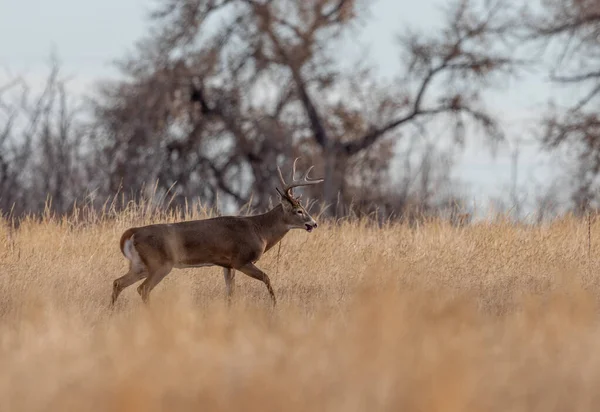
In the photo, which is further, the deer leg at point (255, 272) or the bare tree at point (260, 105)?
the bare tree at point (260, 105)

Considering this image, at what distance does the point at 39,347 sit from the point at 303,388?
65.7 inches

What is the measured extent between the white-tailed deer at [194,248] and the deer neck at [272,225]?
13 millimetres

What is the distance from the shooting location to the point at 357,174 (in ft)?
94.1

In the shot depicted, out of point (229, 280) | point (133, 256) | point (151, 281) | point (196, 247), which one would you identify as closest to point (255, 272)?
point (229, 280)

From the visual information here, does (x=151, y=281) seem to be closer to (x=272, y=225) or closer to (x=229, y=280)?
(x=229, y=280)

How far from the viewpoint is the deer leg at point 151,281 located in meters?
9.87

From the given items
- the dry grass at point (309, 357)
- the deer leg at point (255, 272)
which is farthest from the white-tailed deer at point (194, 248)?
the dry grass at point (309, 357)

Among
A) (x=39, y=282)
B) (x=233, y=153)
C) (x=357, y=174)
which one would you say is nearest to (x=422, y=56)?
(x=357, y=174)

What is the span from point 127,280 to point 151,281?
0.74 feet

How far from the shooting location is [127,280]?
9.96 metres

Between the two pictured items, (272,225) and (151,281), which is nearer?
(151,281)

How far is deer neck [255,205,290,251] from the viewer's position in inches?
438

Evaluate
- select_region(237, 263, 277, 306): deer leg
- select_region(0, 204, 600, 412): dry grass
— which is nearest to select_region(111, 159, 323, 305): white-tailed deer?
select_region(237, 263, 277, 306): deer leg

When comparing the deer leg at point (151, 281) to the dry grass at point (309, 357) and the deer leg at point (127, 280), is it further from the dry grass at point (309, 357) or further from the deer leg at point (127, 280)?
the dry grass at point (309, 357)
